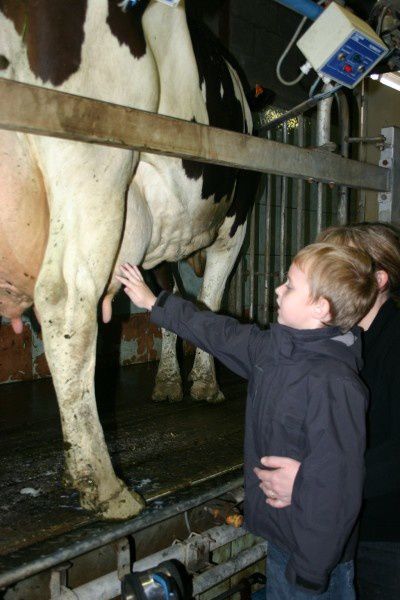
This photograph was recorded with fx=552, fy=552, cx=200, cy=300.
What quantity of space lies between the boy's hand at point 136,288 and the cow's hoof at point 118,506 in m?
0.57

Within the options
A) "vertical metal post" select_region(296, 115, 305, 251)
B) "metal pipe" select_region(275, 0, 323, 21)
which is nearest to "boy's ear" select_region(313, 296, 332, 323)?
"metal pipe" select_region(275, 0, 323, 21)

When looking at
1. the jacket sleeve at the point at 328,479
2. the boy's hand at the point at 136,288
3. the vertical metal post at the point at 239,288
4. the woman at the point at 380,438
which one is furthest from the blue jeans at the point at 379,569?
the vertical metal post at the point at 239,288

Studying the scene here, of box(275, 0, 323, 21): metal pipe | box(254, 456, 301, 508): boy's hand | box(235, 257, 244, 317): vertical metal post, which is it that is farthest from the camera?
box(235, 257, 244, 317): vertical metal post

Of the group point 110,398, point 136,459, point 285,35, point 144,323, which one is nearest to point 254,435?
point 136,459

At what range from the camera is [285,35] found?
5.78 meters

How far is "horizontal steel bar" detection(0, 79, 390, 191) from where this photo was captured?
44.8 inches

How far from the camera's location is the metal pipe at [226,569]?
178cm

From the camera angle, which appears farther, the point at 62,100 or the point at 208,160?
the point at 208,160

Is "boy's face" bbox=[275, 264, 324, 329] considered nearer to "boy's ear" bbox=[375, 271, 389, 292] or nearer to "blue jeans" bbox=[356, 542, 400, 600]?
"boy's ear" bbox=[375, 271, 389, 292]

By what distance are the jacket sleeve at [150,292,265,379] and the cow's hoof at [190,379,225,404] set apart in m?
1.47

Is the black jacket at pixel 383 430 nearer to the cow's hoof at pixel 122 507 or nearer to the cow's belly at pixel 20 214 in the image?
the cow's hoof at pixel 122 507

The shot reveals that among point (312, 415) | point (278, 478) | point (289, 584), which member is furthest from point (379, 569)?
point (312, 415)

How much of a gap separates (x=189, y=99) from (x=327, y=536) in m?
→ 1.68

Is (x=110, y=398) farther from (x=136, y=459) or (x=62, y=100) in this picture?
(x=62, y=100)
